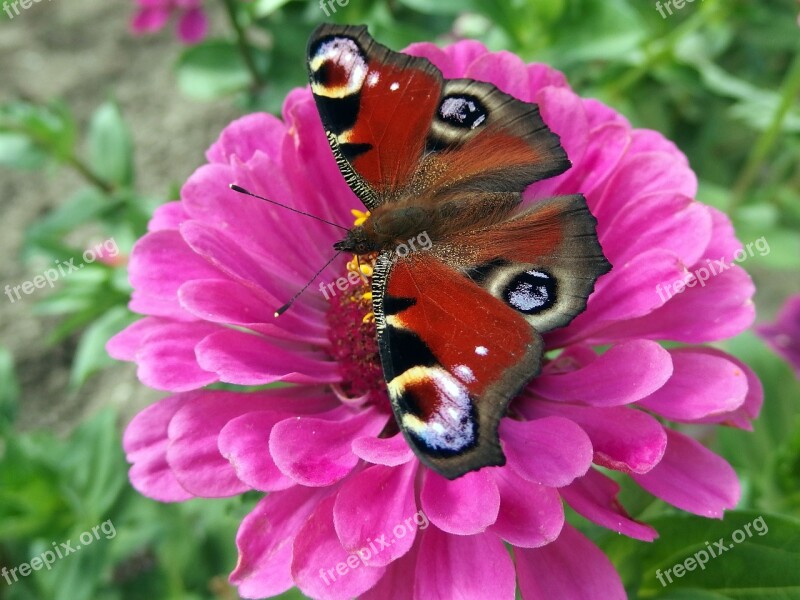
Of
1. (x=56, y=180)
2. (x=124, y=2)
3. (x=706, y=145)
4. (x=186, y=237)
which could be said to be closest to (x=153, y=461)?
(x=186, y=237)

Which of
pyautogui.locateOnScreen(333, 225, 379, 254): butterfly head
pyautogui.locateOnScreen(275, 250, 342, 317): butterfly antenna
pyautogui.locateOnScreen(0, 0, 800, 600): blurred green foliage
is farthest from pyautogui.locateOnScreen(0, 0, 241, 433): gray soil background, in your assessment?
pyautogui.locateOnScreen(333, 225, 379, 254): butterfly head

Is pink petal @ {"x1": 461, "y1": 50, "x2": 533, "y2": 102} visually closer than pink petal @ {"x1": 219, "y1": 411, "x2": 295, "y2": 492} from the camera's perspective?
No

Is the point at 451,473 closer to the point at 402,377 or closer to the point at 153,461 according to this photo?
the point at 402,377

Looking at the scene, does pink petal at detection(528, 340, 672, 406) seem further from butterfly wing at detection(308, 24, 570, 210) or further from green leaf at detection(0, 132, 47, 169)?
green leaf at detection(0, 132, 47, 169)
